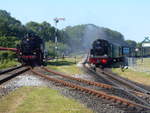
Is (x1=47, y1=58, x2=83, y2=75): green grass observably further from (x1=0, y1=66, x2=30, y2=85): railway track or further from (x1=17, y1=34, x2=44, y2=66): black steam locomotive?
(x1=0, y1=66, x2=30, y2=85): railway track

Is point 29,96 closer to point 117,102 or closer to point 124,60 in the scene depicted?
point 117,102

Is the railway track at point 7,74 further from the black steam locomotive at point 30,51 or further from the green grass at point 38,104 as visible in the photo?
the black steam locomotive at point 30,51

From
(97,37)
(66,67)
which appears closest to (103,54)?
(66,67)

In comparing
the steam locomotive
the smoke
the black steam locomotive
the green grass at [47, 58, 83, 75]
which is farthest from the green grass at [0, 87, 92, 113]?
the smoke

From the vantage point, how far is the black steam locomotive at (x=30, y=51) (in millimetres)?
43594

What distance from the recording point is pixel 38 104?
43.3ft

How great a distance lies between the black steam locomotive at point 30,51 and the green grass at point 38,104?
27.1 metres

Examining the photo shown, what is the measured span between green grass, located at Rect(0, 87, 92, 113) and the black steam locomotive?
27095 mm

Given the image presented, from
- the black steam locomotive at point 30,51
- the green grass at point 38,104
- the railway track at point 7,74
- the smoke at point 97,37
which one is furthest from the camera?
the smoke at point 97,37

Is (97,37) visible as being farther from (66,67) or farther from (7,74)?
(7,74)

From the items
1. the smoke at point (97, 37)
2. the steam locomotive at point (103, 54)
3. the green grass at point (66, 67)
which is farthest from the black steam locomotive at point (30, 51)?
the smoke at point (97, 37)

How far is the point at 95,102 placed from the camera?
548 inches

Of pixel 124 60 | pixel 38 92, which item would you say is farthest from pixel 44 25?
pixel 38 92

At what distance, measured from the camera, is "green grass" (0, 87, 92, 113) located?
1196 centimetres
